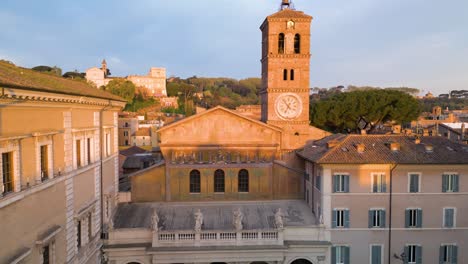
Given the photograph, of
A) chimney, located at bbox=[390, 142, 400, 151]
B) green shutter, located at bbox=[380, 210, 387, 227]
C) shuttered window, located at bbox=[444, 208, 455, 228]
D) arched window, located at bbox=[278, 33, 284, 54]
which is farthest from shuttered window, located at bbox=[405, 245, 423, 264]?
arched window, located at bbox=[278, 33, 284, 54]

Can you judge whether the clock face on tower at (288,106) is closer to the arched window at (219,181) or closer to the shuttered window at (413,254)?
the arched window at (219,181)

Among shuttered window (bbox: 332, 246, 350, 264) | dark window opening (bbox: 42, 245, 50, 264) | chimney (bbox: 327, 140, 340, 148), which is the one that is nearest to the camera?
dark window opening (bbox: 42, 245, 50, 264)

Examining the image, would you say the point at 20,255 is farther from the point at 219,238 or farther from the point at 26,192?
the point at 219,238

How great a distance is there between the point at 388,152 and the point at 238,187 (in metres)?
9.86

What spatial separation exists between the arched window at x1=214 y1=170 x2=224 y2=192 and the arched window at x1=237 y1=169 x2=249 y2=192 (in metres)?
1.17

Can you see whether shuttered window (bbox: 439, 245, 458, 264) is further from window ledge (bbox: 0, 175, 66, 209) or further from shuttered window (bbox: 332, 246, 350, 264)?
window ledge (bbox: 0, 175, 66, 209)

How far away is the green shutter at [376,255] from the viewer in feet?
74.3

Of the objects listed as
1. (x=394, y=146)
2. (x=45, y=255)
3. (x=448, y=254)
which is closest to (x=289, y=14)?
(x=394, y=146)

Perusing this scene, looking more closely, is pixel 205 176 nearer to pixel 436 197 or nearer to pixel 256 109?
pixel 436 197

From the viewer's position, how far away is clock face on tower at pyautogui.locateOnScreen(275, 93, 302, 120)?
31016 mm

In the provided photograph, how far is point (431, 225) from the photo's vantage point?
22.8m

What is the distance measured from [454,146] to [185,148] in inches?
688

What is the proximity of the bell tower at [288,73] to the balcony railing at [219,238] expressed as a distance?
1018 cm

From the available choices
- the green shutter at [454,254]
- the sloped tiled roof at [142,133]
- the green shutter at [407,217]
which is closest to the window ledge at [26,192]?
the green shutter at [407,217]
